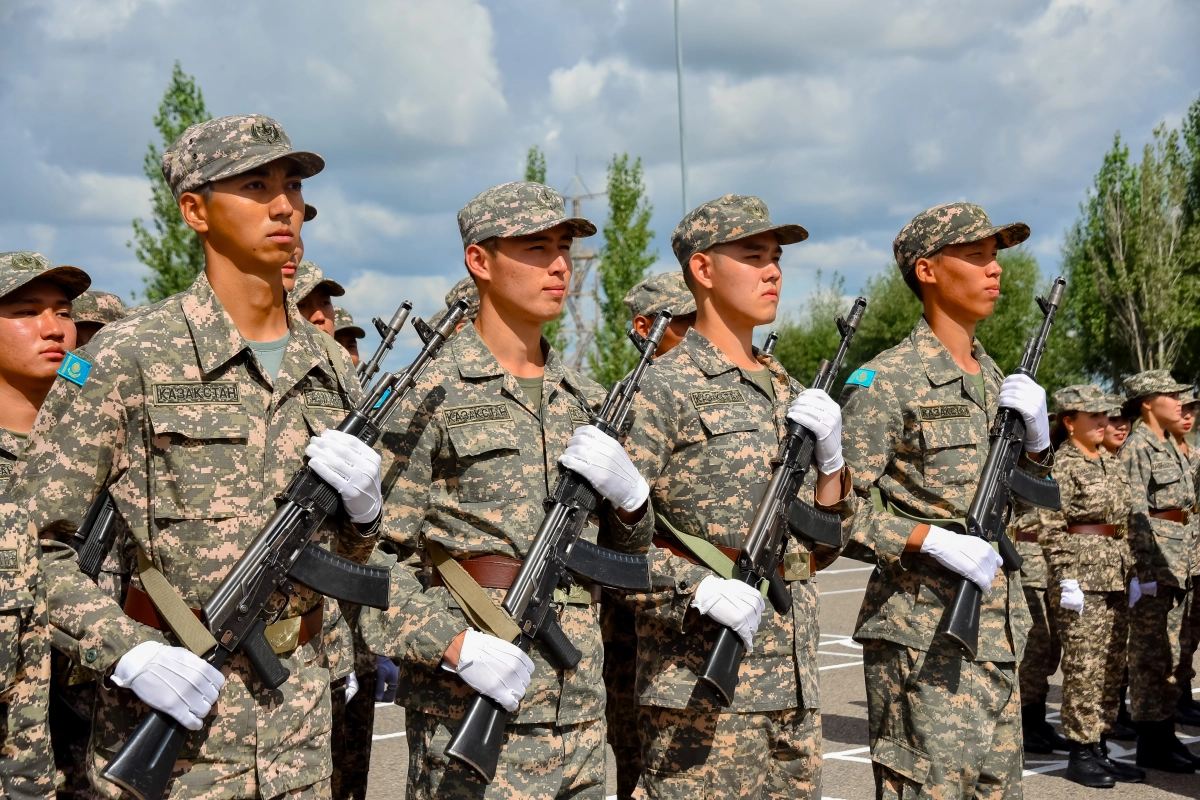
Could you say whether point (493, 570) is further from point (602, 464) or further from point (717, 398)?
point (717, 398)

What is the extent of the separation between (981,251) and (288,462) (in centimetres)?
330

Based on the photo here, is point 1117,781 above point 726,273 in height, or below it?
below

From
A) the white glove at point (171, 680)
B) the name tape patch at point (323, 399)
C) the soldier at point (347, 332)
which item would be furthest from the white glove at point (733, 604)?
the soldier at point (347, 332)

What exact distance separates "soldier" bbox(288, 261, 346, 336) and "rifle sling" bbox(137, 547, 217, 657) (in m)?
3.69

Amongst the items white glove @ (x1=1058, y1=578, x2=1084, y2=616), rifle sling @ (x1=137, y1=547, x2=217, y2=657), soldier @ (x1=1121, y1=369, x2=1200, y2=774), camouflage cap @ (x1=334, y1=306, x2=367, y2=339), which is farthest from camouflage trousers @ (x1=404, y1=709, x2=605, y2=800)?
soldier @ (x1=1121, y1=369, x2=1200, y2=774)

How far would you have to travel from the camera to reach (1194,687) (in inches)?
409

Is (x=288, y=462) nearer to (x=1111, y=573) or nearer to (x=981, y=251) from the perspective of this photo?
(x=981, y=251)

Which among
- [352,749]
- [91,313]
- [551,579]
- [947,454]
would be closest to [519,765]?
[551,579]

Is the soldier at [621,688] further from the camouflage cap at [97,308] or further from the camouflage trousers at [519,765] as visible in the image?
Answer: the camouflage cap at [97,308]

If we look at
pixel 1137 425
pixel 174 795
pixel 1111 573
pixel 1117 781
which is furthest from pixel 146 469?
pixel 1137 425

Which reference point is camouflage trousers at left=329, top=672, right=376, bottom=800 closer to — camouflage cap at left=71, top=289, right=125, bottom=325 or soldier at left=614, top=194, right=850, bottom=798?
soldier at left=614, top=194, right=850, bottom=798

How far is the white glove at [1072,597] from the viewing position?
819cm

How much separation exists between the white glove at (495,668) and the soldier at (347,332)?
4.04m

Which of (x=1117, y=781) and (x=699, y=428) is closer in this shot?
(x=699, y=428)
